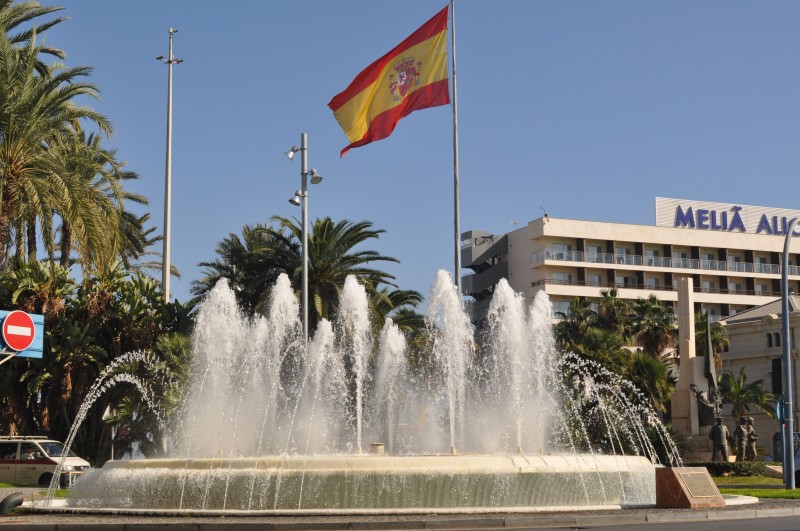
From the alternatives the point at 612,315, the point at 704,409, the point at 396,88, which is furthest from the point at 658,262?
the point at 396,88

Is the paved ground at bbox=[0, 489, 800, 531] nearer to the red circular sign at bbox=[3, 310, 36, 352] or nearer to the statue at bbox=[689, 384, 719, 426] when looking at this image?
the red circular sign at bbox=[3, 310, 36, 352]

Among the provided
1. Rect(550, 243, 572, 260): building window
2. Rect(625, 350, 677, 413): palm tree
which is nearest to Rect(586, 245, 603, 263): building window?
Rect(550, 243, 572, 260): building window

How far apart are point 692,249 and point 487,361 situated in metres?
47.1

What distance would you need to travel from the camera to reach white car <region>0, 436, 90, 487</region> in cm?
2698

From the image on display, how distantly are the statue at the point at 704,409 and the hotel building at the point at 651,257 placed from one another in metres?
33.8

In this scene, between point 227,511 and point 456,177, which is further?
point 456,177

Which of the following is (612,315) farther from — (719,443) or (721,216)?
(721,216)

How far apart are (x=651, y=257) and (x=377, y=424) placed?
154 feet

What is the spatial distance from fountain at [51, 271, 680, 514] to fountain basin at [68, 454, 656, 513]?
2 cm

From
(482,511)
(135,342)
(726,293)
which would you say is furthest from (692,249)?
(482,511)

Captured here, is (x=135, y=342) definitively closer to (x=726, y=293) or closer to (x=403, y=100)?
(x=403, y=100)

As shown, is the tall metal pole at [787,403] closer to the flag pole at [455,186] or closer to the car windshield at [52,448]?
the flag pole at [455,186]

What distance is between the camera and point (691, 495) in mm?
15742

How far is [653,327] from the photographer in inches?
2060
